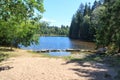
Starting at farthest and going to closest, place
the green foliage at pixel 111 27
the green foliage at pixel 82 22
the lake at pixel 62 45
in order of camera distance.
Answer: the green foliage at pixel 82 22, the lake at pixel 62 45, the green foliage at pixel 111 27

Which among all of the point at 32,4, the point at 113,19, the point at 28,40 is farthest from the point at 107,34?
the point at 32,4

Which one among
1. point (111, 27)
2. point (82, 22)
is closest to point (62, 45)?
point (82, 22)

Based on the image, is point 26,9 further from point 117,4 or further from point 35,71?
point 117,4

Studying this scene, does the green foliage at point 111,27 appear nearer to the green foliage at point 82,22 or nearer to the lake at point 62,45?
the lake at point 62,45

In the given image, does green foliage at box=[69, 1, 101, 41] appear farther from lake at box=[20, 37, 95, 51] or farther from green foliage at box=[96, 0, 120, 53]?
green foliage at box=[96, 0, 120, 53]

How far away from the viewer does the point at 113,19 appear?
32.8m

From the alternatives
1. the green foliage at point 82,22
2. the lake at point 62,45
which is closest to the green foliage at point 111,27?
the lake at point 62,45

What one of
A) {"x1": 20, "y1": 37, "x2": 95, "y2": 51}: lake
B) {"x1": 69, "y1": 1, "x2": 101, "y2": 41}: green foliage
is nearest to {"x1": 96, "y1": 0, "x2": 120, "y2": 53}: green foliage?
{"x1": 20, "y1": 37, "x2": 95, "y2": 51}: lake

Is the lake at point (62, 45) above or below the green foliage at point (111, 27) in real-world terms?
below

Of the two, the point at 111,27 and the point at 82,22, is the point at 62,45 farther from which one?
the point at 111,27

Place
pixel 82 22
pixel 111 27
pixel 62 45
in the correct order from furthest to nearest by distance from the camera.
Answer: pixel 82 22 → pixel 62 45 → pixel 111 27

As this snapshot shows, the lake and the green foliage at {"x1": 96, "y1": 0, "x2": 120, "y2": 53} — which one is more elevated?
the green foliage at {"x1": 96, "y1": 0, "x2": 120, "y2": 53}

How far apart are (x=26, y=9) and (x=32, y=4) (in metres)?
0.59

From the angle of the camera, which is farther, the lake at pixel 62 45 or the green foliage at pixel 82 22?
the green foliage at pixel 82 22
